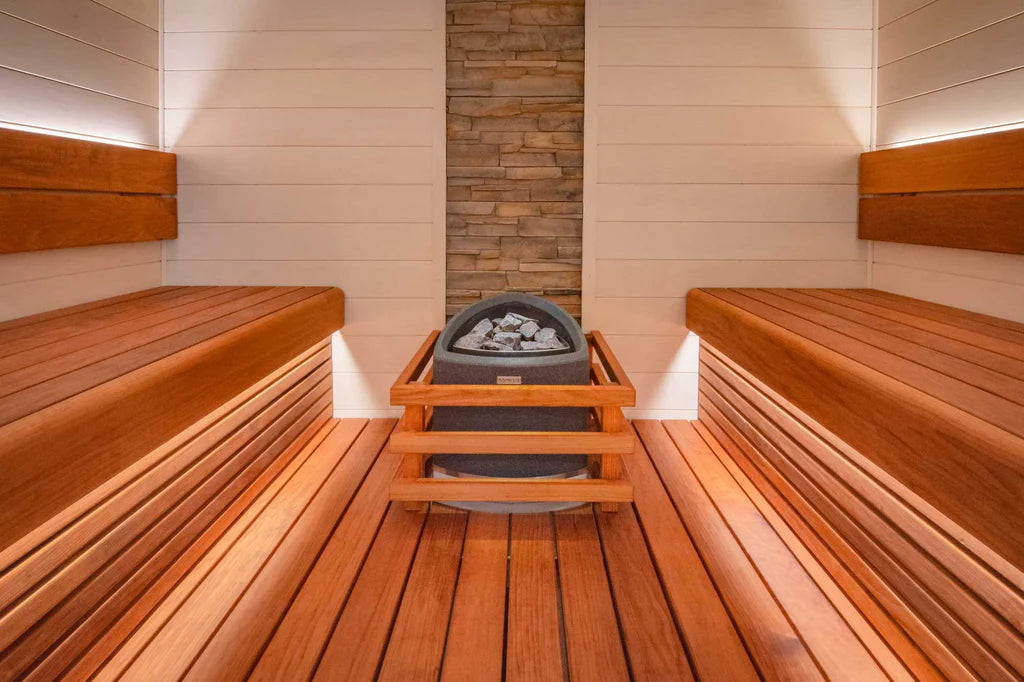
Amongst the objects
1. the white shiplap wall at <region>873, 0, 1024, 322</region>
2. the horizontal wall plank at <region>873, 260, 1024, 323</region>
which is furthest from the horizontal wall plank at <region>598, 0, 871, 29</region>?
the horizontal wall plank at <region>873, 260, 1024, 323</region>

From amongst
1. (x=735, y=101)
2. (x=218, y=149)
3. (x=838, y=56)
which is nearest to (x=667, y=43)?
(x=735, y=101)

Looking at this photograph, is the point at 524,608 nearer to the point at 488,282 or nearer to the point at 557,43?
the point at 488,282

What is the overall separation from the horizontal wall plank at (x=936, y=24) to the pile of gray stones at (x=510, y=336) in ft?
5.25

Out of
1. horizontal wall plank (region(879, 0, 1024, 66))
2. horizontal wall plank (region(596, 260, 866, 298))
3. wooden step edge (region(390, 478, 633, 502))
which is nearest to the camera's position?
wooden step edge (region(390, 478, 633, 502))

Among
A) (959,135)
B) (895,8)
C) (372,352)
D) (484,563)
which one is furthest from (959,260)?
(372,352)

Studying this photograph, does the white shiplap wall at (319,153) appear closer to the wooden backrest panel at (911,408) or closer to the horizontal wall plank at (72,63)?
the horizontal wall plank at (72,63)

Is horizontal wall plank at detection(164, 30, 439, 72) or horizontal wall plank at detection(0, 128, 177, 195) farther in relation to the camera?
horizontal wall plank at detection(164, 30, 439, 72)

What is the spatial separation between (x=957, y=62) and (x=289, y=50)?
242 centimetres

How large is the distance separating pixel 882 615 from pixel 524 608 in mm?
747

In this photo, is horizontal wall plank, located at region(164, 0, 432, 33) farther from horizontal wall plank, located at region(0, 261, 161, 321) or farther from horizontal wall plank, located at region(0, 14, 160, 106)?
horizontal wall plank, located at region(0, 261, 161, 321)

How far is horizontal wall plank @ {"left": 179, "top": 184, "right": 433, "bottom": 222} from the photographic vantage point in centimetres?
324

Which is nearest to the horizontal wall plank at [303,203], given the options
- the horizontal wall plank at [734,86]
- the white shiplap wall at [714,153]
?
the white shiplap wall at [714,153]

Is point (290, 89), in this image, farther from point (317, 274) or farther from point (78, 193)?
point (78, 193)

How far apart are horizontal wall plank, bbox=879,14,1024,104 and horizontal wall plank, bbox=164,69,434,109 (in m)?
1.80
